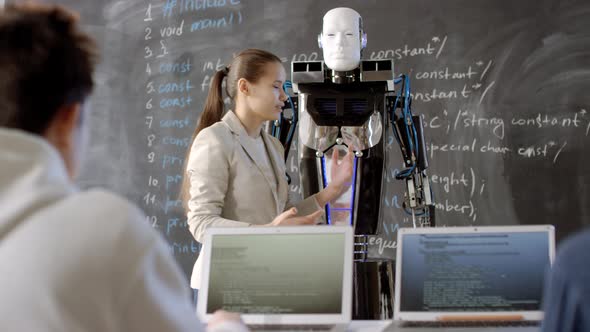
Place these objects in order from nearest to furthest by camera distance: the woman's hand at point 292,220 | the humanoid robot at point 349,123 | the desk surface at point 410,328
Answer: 1. the desk surface at point 410,328
2. the woman's hand at point 292,220
3. the humanoid robot at point 349,123

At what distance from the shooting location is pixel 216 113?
2.44 metres

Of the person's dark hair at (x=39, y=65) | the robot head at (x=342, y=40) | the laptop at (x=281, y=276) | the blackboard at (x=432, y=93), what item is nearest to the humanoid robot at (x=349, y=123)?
the robot head at (x=342, y=40)

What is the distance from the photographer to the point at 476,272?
A: 170 cm

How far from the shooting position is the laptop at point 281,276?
5.51 ft

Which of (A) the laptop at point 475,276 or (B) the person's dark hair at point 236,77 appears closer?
(A) the laptop at point 475,276

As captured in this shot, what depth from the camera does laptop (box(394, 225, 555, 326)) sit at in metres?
1.68

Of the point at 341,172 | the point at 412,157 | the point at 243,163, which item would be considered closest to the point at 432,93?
the point at 412,157

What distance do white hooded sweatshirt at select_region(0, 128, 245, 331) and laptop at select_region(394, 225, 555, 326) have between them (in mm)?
1013

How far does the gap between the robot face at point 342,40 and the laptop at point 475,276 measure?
42.8 inches

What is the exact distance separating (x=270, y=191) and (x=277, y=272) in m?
0.59

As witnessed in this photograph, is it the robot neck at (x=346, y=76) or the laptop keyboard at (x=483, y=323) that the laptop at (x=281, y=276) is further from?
the robot neck at (x=346, y=76)

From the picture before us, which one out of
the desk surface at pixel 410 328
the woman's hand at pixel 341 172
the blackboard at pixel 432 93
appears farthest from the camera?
the blackboard at pixel 432 93

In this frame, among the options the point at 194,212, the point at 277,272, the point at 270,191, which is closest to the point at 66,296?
the point at 277,272

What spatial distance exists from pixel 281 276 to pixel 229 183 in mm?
587
